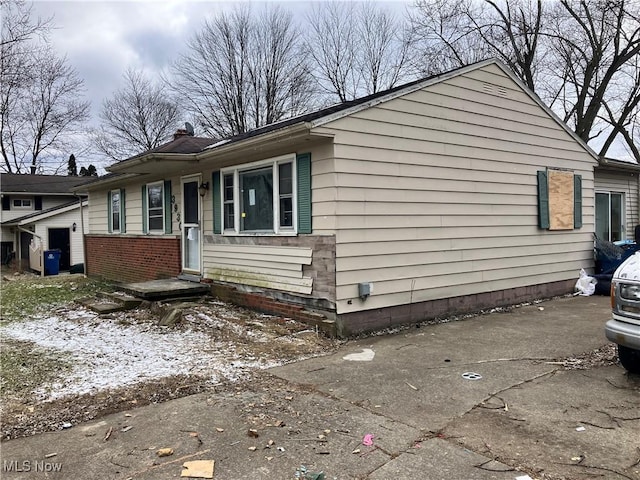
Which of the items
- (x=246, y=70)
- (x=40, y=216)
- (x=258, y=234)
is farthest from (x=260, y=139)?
(x=246, y=70)

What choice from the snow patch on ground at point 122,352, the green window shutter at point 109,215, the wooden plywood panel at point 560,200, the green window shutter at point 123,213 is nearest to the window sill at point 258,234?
the snow patch on ground at point 122,352

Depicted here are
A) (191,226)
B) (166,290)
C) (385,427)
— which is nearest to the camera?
(385,427)

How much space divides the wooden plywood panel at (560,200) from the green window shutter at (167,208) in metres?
8.13

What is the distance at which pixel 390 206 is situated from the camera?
7121mm

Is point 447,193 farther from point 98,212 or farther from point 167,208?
point 98,212

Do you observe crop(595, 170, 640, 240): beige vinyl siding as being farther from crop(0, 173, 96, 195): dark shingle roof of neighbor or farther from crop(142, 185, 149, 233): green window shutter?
crop(0, 173, 96, 195): dark shingle roof of neighbor

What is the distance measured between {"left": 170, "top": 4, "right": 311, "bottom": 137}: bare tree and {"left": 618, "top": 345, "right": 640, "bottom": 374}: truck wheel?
25.6 metres

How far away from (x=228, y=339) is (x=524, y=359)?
3761mm

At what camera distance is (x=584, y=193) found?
10695mm

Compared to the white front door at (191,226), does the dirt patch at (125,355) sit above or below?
below

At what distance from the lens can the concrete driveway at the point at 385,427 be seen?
3.03 meters

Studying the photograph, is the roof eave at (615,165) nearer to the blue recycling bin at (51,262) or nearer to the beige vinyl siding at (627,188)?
the beige vinyl siding at (627,188)

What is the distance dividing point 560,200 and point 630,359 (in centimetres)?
614

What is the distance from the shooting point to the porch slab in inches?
343
